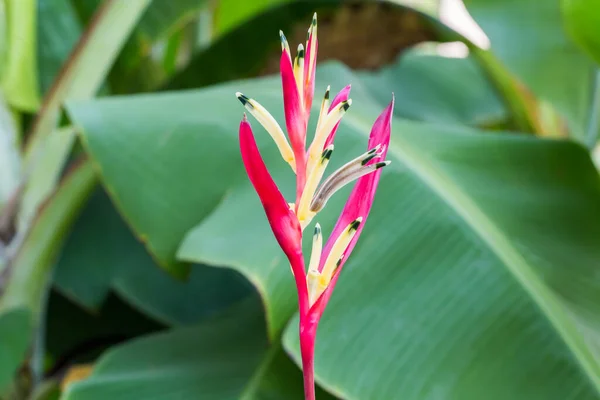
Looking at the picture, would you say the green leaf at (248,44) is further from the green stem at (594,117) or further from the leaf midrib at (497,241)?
the leaf midrib at (497,241)

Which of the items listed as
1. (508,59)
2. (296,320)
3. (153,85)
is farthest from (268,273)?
(153,85)

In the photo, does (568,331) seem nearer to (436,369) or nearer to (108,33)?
(436,369)

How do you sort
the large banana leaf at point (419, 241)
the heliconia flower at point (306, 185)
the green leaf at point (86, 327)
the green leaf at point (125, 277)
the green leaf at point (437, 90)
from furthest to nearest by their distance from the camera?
1. the green leaf at point (437, 90)
2. the green leaf at point (86, 327)
3. the green leaf at point (125, 277)
4. the large banana leaf at point (419, 241)
5. the heliconia flower at point (306, 185)

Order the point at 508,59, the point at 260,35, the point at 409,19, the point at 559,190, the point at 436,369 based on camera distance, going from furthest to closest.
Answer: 1. the point at 409,19
2. the point at 260,35
3. the point at 508,59
4. the point at 559,190
5. the point at 436,369

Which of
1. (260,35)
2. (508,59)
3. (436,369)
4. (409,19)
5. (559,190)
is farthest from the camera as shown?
(409,19)

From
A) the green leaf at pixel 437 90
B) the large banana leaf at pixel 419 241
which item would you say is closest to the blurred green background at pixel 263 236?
the large banana leaf at pixel 419 241

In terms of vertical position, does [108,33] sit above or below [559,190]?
above

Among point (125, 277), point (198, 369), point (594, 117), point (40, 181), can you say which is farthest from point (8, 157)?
point (594, 117)

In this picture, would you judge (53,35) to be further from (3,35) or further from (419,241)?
(419,241)
